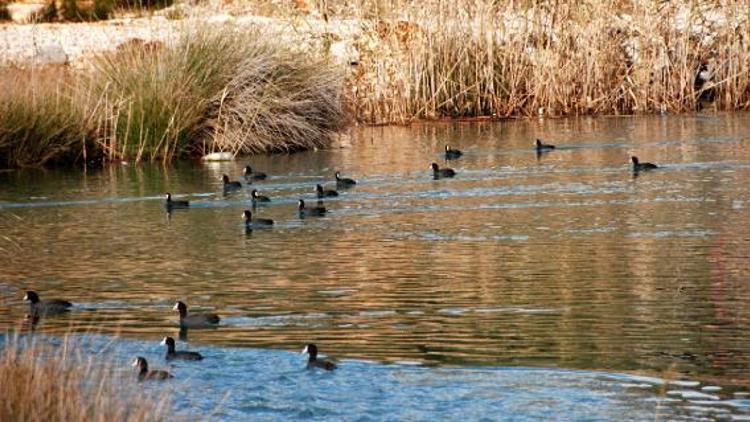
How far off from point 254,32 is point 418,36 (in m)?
4.16

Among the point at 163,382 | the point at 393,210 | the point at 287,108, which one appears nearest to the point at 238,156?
the point at 287,108

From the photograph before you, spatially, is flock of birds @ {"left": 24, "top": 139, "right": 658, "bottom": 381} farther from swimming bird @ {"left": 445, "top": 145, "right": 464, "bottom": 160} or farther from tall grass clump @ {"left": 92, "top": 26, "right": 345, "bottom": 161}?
tall grass clump @ {"left": 92, "top": 26, "right": 345, "bottom": 161}

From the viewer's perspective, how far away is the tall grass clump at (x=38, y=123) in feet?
94.6

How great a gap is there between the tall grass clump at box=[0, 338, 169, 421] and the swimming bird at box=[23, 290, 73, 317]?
171 inches

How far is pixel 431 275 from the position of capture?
16.6m

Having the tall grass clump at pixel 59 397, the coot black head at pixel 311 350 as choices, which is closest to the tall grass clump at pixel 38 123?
the coot black head at pixel 311 350

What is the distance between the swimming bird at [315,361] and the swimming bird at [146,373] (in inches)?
43.4

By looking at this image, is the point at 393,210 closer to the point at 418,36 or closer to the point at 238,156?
the point at 238,156

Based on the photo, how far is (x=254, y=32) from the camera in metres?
32.0

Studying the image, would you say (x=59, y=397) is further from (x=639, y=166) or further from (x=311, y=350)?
(x=639, y=166)

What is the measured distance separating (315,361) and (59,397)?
3.27 m

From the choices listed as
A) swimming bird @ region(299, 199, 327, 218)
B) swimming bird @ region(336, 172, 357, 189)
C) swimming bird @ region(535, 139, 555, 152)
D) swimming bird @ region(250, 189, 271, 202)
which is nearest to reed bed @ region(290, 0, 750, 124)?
swimming bird @ region(535, 139, 555, 152)

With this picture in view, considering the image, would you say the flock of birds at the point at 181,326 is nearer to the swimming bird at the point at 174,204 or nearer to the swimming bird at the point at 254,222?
the swimming bird at the point at 254,222

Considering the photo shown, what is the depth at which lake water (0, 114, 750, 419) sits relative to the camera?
38.5ft
